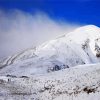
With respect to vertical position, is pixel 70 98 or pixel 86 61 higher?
pixel 86 61

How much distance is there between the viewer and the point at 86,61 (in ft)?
633

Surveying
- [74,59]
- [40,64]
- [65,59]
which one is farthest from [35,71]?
[74,59]

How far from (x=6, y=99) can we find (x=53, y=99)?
5.17 metres

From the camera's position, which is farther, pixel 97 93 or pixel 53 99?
pixel 53 99

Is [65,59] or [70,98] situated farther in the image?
[65,59]

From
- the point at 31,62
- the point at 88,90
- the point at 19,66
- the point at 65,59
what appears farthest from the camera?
the point at 65,59

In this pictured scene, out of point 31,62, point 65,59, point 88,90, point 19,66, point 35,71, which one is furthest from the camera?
point 65,59

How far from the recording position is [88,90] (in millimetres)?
28109

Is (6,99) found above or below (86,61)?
below

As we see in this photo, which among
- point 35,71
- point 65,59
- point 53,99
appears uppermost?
point 65,59

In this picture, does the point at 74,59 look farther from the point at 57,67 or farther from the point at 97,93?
the point at 97,93

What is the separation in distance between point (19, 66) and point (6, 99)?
107 meters

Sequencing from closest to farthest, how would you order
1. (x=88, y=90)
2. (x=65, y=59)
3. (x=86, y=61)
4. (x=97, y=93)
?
1. (x=97, y=93)
2. (x=88, y=90)
3. (x=65, y=59)
4. (x=86, y=61)

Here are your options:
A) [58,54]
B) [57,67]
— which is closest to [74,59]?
[58,54]
